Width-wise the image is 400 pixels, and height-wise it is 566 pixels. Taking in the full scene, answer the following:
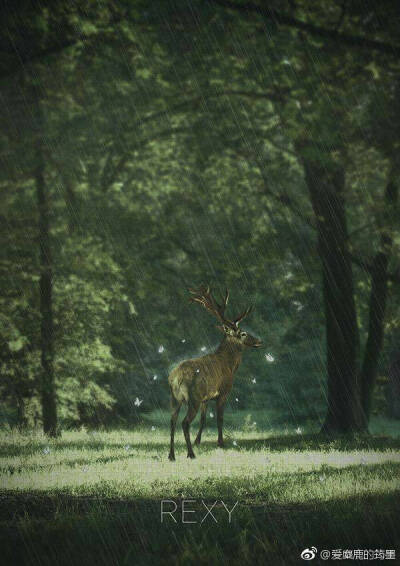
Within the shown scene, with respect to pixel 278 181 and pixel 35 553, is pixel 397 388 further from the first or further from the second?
pixel 35 553

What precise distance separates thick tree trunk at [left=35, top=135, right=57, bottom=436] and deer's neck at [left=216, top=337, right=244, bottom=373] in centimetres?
609

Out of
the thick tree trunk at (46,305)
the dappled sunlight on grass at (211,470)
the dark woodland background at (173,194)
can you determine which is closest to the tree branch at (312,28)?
the dark woodland background at (173,194)

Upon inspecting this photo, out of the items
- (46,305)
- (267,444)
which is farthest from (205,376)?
(46,305)

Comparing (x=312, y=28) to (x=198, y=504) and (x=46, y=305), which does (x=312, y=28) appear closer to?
(x=198, y=504)

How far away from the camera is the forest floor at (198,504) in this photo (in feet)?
20.8

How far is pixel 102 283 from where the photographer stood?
16.5m

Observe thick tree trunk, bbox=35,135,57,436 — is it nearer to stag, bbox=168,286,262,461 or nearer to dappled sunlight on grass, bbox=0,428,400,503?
dappled sunlight on grass, bbox=0,428,400,503

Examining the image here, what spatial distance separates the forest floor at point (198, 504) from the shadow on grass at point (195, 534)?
0.01 metres

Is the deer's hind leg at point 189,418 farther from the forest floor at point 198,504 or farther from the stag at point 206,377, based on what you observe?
the forest floor at point 198,504

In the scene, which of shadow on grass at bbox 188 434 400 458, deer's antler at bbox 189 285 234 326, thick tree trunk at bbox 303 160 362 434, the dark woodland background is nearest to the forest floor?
shadow on grass at bbox 188 434 400 458

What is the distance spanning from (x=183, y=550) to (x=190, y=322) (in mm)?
16704

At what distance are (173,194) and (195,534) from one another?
14147 millimetres

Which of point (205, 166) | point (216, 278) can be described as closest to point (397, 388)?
point (216, 278)

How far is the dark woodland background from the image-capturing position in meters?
10.1
